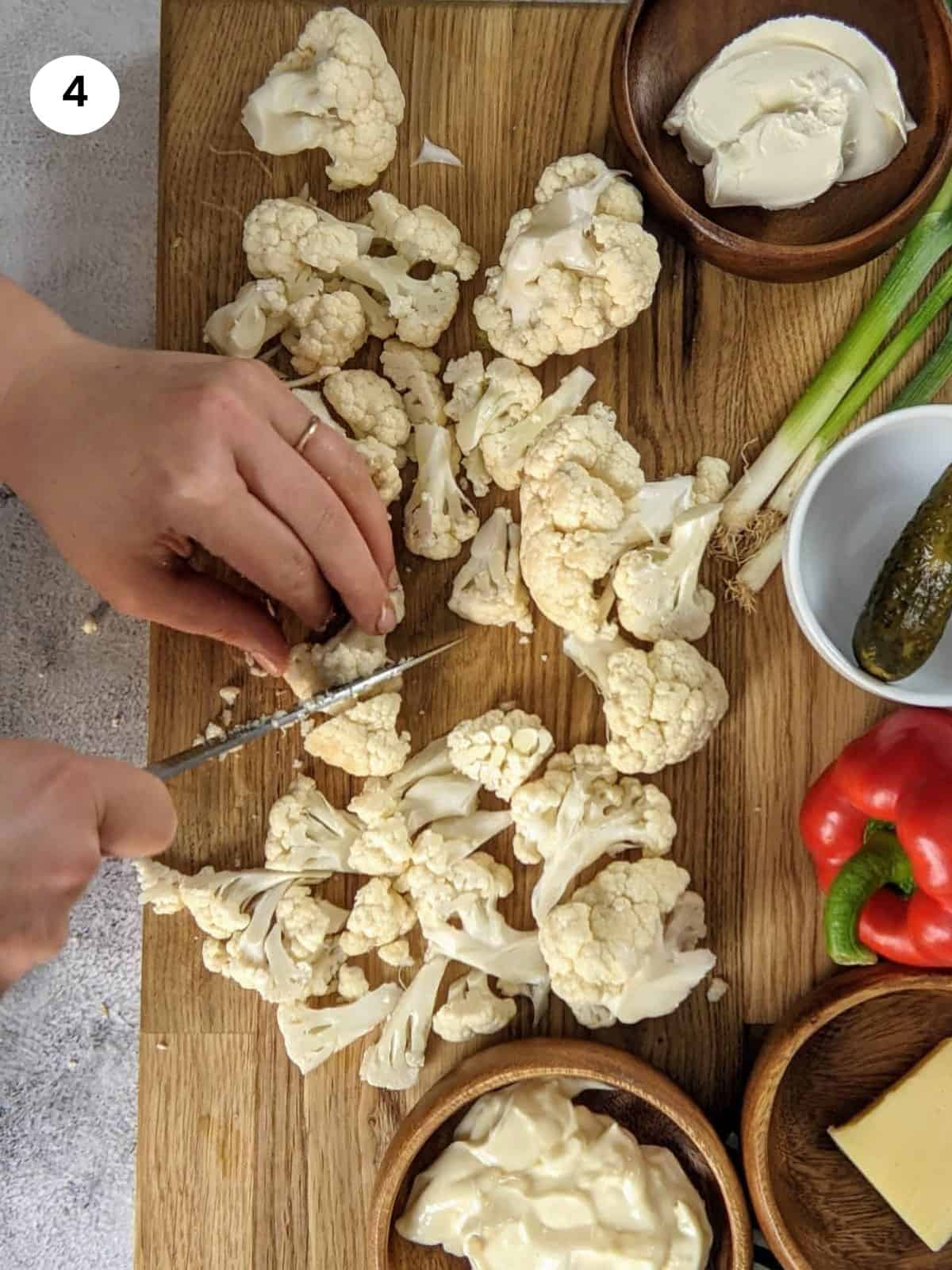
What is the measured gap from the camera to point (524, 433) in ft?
4.48

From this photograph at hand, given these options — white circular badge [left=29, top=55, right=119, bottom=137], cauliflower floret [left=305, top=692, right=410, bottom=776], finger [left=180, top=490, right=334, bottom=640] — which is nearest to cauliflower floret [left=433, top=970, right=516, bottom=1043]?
cauliflower floret [left=305, top=692, right=410, bottom=776]

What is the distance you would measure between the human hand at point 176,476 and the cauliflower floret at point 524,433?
0.18 meters

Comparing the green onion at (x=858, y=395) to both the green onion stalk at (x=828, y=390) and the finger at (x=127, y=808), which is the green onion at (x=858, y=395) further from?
the finger at (x=127, y=808)

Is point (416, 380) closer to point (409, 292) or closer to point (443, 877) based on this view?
point (409, 292)

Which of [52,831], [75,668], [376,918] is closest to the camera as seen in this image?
[52,831]

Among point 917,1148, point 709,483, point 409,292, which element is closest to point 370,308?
point 409,292

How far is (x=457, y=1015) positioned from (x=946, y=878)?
1.76ft

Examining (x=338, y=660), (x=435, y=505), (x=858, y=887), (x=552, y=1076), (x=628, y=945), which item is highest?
(x=435, y=505)

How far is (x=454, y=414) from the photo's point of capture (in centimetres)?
137

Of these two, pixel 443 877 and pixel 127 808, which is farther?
pixel 443 877

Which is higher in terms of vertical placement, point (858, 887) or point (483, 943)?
point (858, 887)

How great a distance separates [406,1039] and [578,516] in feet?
2.01

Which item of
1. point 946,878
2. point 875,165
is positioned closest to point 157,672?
point 946,878

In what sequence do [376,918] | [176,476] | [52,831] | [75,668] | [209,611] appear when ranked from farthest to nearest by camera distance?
[75,668], [376,918], [209,611], [176,476], [52,831]
